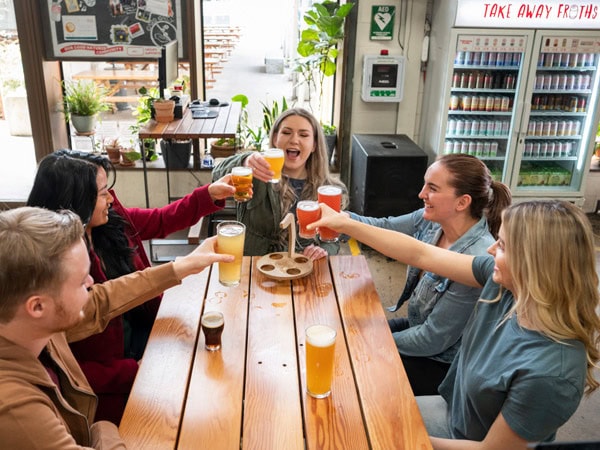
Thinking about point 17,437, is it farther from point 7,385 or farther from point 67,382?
point 67,382

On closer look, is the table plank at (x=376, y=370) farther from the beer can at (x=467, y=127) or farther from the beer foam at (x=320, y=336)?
the beer can at (x=467, y=127)

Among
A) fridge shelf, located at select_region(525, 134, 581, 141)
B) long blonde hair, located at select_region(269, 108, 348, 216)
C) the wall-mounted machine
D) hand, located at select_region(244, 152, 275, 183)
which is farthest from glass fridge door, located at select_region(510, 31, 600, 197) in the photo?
hand, located at select_region(244, 152, 275, 183)

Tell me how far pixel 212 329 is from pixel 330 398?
0.45 meters

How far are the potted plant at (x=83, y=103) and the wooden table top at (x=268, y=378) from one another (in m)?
3.45

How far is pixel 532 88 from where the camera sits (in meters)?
5.01

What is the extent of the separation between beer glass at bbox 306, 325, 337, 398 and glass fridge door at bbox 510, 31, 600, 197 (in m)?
4.06

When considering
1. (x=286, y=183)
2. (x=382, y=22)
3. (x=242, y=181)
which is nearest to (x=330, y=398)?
(x=242, y=181)

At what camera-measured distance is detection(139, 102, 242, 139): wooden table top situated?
4.12 m

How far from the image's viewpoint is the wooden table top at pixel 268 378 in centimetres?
159

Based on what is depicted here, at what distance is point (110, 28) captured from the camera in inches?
198

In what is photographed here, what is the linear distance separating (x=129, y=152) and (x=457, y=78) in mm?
3021

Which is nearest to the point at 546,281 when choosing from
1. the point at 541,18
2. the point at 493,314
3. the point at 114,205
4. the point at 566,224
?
the point at 566,224

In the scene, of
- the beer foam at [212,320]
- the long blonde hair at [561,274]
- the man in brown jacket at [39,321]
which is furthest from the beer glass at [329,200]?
the man in brown jacket at [39,321]

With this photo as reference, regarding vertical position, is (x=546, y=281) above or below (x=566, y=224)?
below
